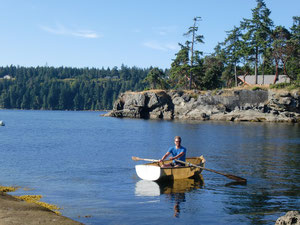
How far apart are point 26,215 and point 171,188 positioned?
27.0 ft

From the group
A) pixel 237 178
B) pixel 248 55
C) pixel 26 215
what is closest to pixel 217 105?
pixel 248 55

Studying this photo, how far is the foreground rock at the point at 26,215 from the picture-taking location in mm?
9937

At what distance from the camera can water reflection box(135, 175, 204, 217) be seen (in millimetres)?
15703

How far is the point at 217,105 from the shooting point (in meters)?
78.4

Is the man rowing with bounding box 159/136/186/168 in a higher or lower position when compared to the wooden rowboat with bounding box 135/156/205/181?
higher

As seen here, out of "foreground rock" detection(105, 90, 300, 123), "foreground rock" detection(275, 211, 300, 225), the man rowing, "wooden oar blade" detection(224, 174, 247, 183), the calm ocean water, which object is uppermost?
"foreground rock" detection(105, 90, 300, 123)

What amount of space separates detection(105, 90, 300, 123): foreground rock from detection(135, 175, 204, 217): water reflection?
5647cm

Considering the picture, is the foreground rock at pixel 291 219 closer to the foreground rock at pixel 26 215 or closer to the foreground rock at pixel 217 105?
the foreground rock at pixel 26 215

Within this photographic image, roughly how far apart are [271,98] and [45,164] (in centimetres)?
5782

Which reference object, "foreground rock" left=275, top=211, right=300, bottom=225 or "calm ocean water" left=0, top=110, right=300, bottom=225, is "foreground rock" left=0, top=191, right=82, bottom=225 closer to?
"calm ocean water" left=0, top=110, right=300, bottom=225

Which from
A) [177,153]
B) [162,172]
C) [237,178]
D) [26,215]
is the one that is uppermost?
[177,153]

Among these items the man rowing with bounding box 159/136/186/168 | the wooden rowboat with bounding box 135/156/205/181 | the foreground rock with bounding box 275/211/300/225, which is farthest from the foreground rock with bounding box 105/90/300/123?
the foreground rock with bounding box 275/211/300/225

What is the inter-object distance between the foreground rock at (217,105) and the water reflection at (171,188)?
56466 millimetres

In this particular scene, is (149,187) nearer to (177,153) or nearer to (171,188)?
(171,188)
